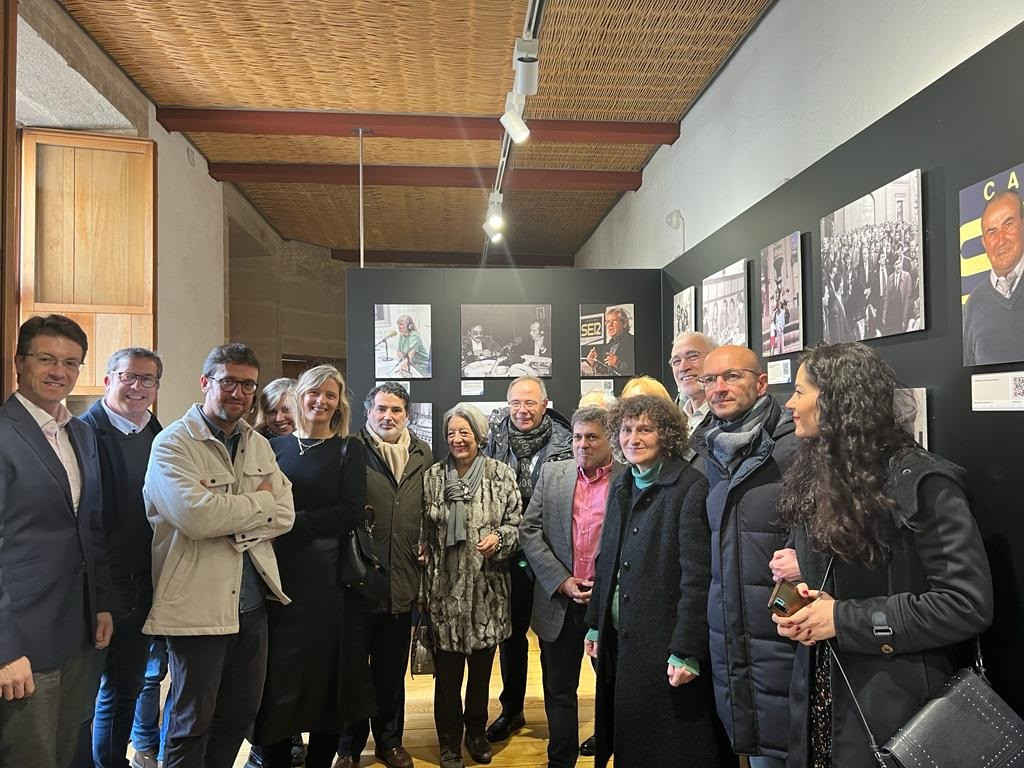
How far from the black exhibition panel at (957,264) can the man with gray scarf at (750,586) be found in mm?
462

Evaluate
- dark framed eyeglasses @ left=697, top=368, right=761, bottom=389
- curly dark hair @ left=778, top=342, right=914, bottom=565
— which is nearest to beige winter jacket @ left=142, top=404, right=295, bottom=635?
dark framed eyeglasses @ left=697, top=368, right=761, bottom=389

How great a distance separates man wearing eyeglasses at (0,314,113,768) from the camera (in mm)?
1887

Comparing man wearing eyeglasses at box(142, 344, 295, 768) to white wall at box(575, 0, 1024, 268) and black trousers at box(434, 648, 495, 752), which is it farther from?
white wall at box(575, 0, 1024, 268)

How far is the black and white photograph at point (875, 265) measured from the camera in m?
2.21

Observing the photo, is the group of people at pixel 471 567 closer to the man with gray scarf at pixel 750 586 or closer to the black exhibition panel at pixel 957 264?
the man with gray scarf at pixel 750 586

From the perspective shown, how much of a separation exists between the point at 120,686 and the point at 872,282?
3226mm

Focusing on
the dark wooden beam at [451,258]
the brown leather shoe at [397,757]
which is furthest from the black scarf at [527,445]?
the dark wooden beam at [451,258]

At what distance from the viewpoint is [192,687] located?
2234mm

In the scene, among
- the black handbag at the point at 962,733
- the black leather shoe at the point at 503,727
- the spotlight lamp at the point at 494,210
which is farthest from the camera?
the spotlight lamp at the point at 494,210

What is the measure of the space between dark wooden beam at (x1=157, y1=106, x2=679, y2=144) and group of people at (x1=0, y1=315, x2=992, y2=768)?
2.41 meters

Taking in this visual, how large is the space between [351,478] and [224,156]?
4.24m

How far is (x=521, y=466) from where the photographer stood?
362 cm

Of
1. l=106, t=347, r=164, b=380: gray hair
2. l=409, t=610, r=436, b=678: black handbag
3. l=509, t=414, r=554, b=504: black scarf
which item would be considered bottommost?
l=409, t=610, r=436, b=678: black handbag

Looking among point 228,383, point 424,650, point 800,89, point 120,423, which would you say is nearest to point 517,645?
point 424,650
